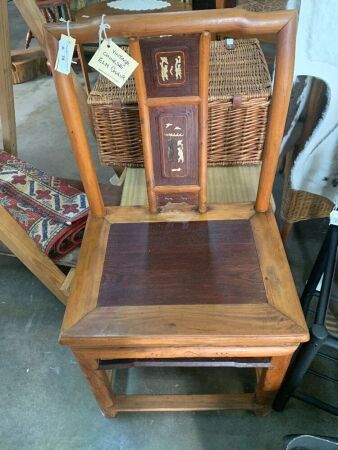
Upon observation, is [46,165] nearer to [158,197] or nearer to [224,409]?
[158,197]

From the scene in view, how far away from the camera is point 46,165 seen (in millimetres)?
1869

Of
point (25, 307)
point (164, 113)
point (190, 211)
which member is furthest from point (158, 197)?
point (25, 307)

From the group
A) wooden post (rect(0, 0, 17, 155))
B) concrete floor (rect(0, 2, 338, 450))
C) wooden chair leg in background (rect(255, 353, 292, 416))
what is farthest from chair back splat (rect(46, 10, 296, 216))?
wooden post (rect(0, 0, 17, 155))

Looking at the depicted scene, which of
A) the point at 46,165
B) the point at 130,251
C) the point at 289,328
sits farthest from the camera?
the point at 46,165

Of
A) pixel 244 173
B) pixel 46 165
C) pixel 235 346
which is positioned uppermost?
pixel 244 173

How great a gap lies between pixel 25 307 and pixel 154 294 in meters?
0.76

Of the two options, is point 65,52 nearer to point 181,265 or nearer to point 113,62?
point 113,62

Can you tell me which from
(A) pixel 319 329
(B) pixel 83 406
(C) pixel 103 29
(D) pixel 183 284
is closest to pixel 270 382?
(A) pixel 319 329

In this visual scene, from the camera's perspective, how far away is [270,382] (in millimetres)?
815

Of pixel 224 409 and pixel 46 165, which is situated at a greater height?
pixel 46 165

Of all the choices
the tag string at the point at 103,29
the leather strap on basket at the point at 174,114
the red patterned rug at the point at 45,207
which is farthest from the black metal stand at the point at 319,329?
the red patterned rug at the point at 45,207

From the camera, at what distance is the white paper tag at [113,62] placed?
593mm

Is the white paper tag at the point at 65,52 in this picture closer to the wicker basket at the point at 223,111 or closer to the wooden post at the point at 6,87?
the wicker basket at the point at 223,111

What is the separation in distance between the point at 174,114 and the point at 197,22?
161 mm
